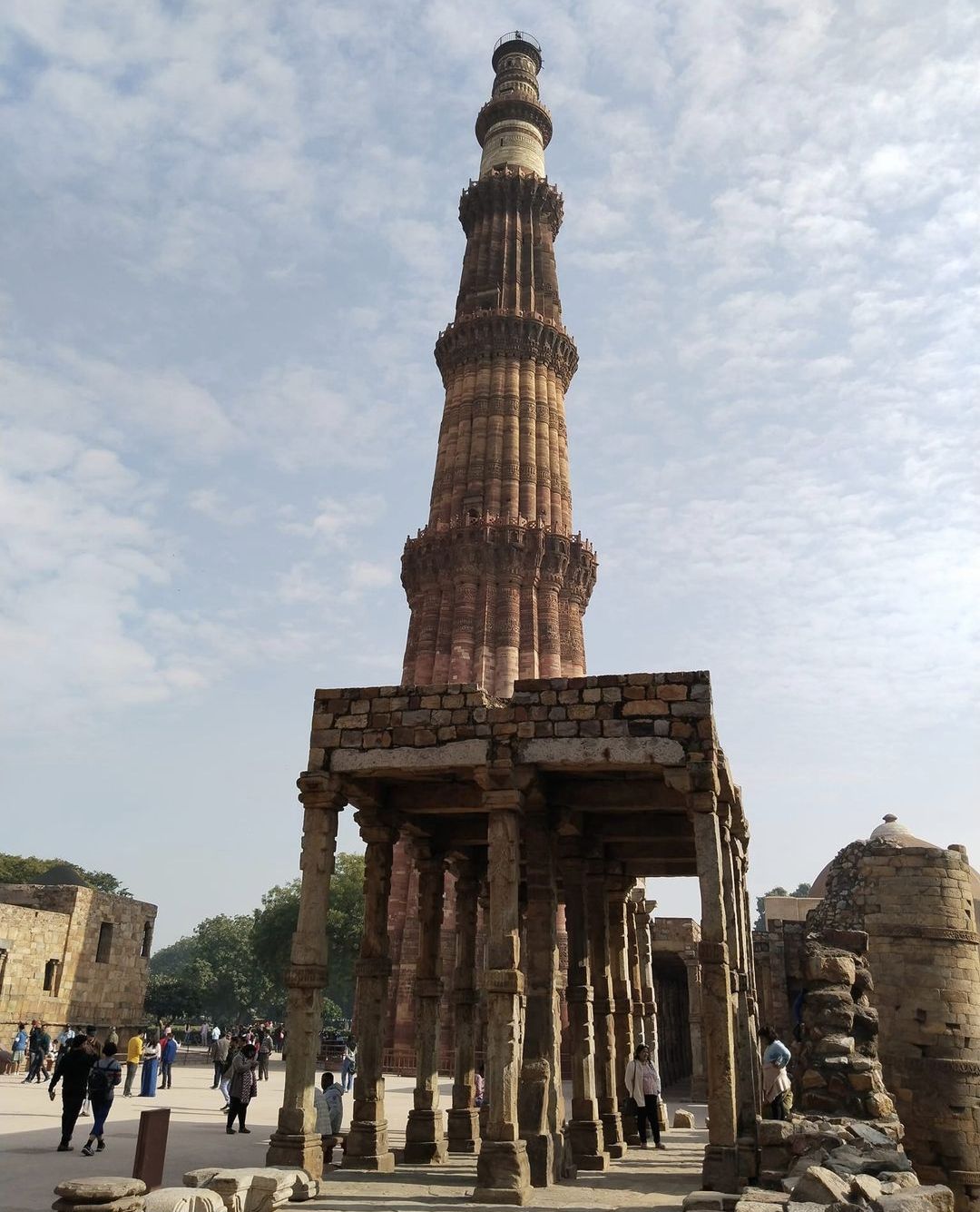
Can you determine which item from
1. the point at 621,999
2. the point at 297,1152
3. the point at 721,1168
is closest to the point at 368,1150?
the point at 297,1152

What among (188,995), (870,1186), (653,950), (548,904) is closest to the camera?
(870,1186)

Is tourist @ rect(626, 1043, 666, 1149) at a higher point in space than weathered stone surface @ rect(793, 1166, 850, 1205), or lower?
higher

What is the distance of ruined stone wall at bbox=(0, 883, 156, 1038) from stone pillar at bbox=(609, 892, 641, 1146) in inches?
760

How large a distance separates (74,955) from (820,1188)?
27.4 m

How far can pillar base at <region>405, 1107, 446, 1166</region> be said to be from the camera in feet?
38.4

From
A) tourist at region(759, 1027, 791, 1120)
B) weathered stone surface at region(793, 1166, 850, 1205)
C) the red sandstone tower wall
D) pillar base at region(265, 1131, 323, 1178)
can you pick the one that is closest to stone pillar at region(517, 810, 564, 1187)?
pillar base at region(265, 1131, 323, 1178)

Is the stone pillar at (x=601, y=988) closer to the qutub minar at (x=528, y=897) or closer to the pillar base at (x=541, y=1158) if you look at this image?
the qutub minar at (x=528, y=897)

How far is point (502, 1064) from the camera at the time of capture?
912cm

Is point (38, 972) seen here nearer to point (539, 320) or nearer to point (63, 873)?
point (63, 873)

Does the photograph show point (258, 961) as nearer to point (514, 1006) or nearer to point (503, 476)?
point (503, 476)

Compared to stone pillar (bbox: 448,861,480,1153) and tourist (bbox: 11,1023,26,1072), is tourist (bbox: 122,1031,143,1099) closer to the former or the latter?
tourist (bbox: 11,1023,26,1072)

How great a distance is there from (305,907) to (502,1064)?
2.48 m

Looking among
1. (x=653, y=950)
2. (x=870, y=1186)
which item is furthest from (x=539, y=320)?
(x=870, y=1186)

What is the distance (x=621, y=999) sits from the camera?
15.0 m
